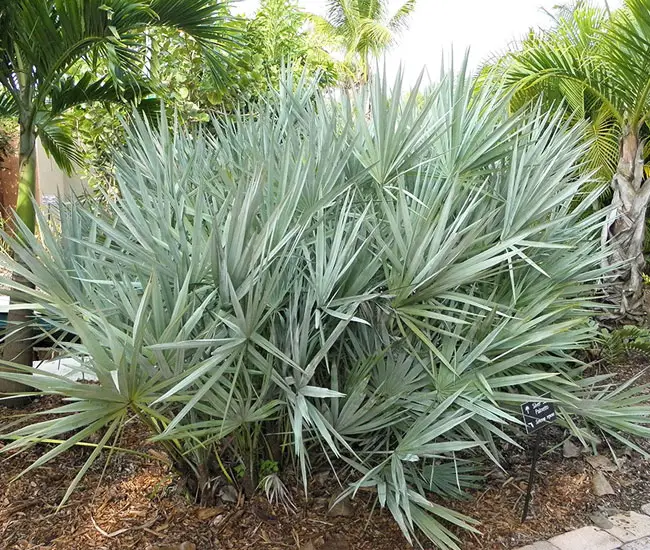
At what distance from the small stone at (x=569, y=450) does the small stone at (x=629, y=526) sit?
414 millimetres

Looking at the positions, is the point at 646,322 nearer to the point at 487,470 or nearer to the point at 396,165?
the point at 487,470

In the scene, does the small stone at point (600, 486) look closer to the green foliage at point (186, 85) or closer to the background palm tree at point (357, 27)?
the green foliage at point (186, 85)

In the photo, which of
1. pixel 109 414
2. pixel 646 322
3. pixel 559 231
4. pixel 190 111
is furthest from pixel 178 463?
pixel 646 322

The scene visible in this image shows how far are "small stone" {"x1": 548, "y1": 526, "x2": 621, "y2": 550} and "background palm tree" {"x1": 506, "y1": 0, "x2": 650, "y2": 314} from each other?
2372 millimetres

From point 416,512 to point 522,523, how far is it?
59cm

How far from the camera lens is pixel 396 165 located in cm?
224

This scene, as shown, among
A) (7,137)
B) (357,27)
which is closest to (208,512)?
(7,137)

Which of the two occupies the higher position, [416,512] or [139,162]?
[139,162]

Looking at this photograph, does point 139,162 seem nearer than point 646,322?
Yes

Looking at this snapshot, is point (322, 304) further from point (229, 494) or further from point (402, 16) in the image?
point (402, 16)

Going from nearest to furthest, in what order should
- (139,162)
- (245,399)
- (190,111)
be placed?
(245,399) → (139,162) → (190,111)

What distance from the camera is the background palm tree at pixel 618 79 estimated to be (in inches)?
149

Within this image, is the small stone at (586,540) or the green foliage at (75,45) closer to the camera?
the small stone at (586,540)

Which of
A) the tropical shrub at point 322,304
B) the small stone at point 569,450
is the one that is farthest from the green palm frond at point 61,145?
the small stone at point 569,450
